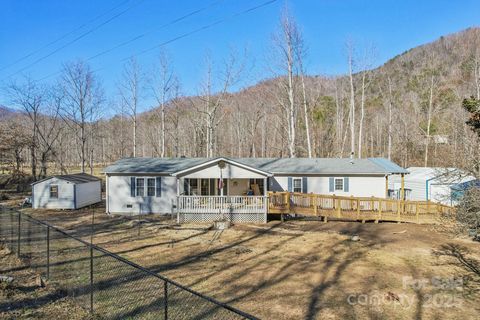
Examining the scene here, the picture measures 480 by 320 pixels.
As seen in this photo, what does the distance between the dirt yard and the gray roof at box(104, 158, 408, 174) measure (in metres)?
4.02

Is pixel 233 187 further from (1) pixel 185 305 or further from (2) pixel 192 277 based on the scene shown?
(1) pixel 185 305

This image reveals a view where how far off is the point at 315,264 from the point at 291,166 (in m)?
11.9

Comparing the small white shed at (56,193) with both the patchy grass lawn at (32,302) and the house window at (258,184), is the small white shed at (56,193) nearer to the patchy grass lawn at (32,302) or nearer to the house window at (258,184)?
the house window at (258,184)

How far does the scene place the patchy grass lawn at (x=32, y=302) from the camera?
6.63 m

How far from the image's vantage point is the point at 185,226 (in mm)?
17500

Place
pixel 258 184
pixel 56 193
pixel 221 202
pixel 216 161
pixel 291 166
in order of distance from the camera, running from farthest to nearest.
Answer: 1. pixel 56 193
2. pixel 258 184
3. pixel 291 166
4. pixel 216 161
5. pixel 221 202

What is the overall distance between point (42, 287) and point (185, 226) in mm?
9508

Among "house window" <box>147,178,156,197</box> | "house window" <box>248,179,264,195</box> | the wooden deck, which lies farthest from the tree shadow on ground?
"house window" <box>147,178,156,197</box>

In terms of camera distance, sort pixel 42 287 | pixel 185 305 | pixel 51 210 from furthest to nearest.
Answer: pixel 51 210
pixel 42 287
pixel 185 305

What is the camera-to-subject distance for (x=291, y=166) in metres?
22.6

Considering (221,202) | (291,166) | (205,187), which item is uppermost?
(291,166)

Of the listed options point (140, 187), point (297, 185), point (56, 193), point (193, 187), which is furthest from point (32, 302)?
point (56, 193)

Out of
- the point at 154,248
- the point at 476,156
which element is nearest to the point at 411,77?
the point at 476,156

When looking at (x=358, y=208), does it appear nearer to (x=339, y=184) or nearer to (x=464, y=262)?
(x=339, y=184)
